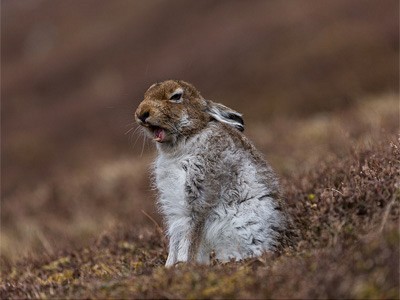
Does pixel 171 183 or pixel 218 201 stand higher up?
pixel 171 183

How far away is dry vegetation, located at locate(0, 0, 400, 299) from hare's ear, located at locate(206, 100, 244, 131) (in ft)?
3.10

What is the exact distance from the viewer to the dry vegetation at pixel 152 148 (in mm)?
5672

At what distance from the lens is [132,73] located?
119ft

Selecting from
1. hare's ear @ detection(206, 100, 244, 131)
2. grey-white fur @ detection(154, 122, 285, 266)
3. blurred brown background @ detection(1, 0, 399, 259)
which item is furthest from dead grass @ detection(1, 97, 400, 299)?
blurred brown background @ detection(1, 0, 399, 259)

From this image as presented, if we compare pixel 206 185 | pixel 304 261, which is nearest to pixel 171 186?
pixel 206 185

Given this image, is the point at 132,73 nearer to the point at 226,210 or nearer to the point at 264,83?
the point at 264,83

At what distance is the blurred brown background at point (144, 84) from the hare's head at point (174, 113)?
15.5ft

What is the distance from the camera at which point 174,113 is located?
7.52m

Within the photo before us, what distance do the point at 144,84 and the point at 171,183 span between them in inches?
1026

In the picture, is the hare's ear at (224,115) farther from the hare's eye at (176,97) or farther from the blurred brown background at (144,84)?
the blurred brown background at (144,84)

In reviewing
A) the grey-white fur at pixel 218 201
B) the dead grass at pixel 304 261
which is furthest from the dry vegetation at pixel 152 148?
the grey-white fur at pixel 218 201

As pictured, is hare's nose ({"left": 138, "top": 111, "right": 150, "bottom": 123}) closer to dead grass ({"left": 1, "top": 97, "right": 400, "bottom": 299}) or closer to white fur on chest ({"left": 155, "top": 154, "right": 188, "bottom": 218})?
white fur on chest ({"left": 155, "top": 154, "right": 188, "bottom": 218})

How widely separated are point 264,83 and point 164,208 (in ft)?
71.6

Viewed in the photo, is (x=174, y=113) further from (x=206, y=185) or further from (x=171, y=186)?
(x=206, y=185)
